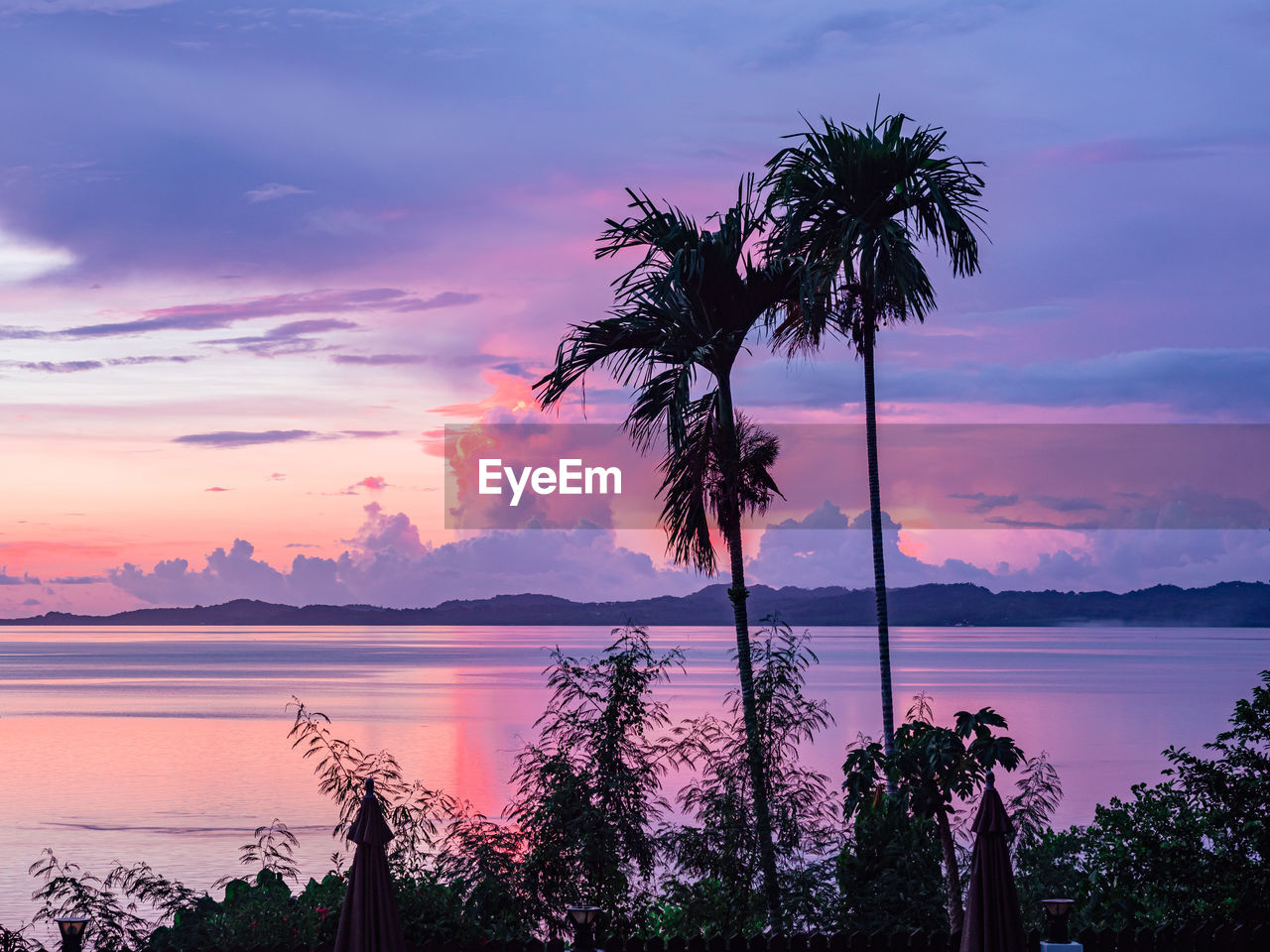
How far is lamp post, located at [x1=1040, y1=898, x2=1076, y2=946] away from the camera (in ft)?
36.1

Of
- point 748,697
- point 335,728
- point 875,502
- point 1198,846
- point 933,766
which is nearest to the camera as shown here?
point 933,766

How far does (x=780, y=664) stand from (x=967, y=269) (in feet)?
18.6

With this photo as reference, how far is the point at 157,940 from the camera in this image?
15.5 m

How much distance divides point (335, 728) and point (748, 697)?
2441 inches

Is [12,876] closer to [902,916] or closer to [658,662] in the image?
[658,662]

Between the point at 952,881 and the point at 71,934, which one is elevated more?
the point at 71,934

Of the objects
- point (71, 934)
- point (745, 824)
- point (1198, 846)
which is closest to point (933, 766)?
point (1198, 846)

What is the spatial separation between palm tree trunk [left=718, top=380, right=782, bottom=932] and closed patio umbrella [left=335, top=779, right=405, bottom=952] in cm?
655

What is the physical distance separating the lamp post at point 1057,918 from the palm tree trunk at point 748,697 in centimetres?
553

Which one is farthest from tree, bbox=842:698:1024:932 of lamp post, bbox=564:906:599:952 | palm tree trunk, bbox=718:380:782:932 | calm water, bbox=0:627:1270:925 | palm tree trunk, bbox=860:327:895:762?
calm water, bbox=0:627:1270:925

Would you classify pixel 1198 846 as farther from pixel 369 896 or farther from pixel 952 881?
pixel 369 896

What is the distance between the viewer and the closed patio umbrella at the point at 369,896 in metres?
10.5

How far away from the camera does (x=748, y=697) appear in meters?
17.0

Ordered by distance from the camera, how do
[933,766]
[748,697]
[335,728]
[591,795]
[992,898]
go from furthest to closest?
[335,728], [748,697], [591,795], [933,766], [992,898]
